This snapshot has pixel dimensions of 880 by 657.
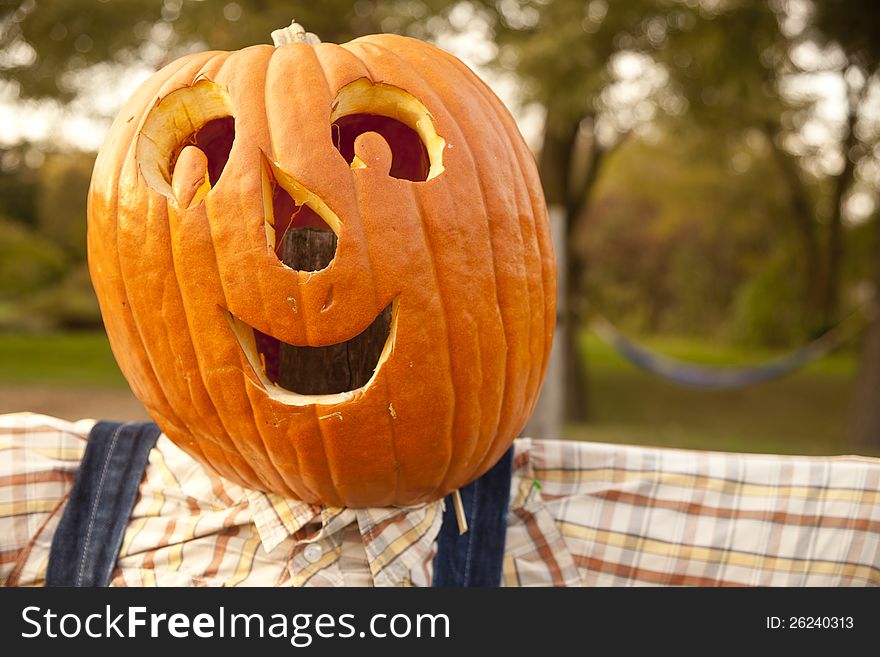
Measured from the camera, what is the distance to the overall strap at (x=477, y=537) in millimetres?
1451

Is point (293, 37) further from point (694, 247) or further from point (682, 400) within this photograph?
point (694, 247)

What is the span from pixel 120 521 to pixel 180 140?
68 cm

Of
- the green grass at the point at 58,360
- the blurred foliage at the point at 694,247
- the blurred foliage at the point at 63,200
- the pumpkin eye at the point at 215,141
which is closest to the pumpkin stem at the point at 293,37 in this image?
the pumpkin eye at the point at 215,141

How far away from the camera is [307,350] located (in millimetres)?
1394

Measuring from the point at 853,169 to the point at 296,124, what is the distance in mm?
12998

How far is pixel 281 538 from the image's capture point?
139cm

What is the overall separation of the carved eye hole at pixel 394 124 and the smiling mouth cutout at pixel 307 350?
0.15 metres

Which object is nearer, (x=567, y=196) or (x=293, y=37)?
(x=293, y=37)

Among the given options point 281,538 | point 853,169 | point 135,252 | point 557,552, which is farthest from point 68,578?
point 853,169

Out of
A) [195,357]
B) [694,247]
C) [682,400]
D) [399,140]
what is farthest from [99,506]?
[694,247]

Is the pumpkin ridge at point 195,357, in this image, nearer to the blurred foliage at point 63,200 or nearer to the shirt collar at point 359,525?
the shirt collar at point 359,525

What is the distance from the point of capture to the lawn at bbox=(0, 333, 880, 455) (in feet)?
25.9

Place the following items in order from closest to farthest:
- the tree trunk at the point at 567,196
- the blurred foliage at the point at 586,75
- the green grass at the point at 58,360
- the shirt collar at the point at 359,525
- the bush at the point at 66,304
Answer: the shirt collar at the point at 359,525
the blurred foliage at the point at 586,75
the tree trunk at the point at 567,196
the green grass at the point at 58,360
the bush at the point at 66,304
